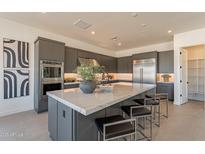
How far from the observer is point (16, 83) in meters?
4.10

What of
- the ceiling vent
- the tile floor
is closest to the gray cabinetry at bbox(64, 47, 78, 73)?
the ceiling vent

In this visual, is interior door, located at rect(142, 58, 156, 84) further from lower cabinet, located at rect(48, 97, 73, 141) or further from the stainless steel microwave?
lower cabinet, located at rect(48, 97, 73, 141)

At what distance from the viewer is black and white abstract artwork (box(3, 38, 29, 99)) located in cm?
388

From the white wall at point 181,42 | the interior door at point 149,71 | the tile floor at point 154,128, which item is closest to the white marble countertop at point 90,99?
the tile floor at point 154,128

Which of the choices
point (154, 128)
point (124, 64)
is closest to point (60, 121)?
point (154, 128)

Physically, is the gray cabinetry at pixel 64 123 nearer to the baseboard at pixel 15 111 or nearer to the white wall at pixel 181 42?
the baseboard at pixel 15 111

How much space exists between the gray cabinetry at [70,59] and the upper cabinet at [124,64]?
10.2ft

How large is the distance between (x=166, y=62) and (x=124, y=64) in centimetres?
227

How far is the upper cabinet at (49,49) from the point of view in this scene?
4109 mm

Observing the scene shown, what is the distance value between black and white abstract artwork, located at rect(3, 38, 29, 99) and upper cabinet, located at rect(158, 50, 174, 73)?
5.24 metres

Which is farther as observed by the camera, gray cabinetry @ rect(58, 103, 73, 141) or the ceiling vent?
the ceiling vent
